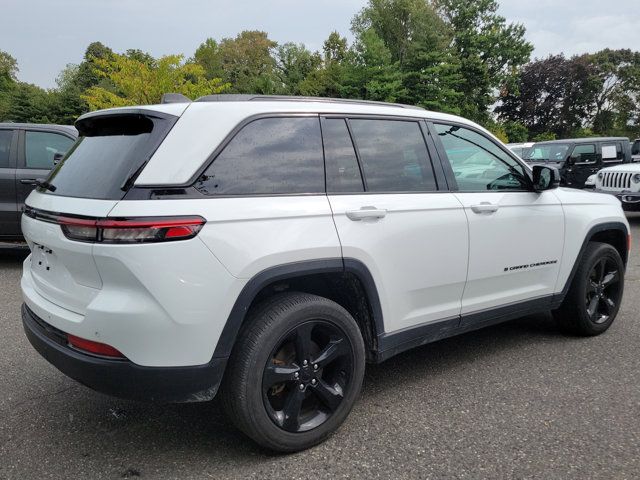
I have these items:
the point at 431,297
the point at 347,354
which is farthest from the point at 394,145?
the point at 347,354

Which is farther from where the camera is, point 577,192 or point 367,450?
point 577,192

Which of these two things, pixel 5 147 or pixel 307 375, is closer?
pixel 307 375

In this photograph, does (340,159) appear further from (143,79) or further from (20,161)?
(143,79)

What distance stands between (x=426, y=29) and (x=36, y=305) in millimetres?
36754

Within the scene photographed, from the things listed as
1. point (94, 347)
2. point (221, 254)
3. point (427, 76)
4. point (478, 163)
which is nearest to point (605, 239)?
point (478, 163)

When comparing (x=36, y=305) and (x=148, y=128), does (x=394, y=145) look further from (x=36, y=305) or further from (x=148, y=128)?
(x=36, y=305)

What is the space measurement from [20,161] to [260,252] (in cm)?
570

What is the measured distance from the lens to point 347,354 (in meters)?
2.67

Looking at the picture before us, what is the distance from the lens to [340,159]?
2.80 m

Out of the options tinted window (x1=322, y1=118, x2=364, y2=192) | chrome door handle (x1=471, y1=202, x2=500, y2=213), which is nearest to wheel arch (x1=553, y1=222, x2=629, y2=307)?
chrome door handle (x1=471, y1=202, x2=500, y2=213)

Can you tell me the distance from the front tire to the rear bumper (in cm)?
13

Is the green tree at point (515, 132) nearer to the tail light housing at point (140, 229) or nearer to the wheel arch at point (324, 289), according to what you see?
the wheel arch at point (324, 289)

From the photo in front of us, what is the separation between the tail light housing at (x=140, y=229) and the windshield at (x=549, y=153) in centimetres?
1349

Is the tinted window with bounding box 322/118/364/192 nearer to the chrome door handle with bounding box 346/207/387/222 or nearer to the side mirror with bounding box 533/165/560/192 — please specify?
the chrome door handle with bounding box 346/207/387/222
